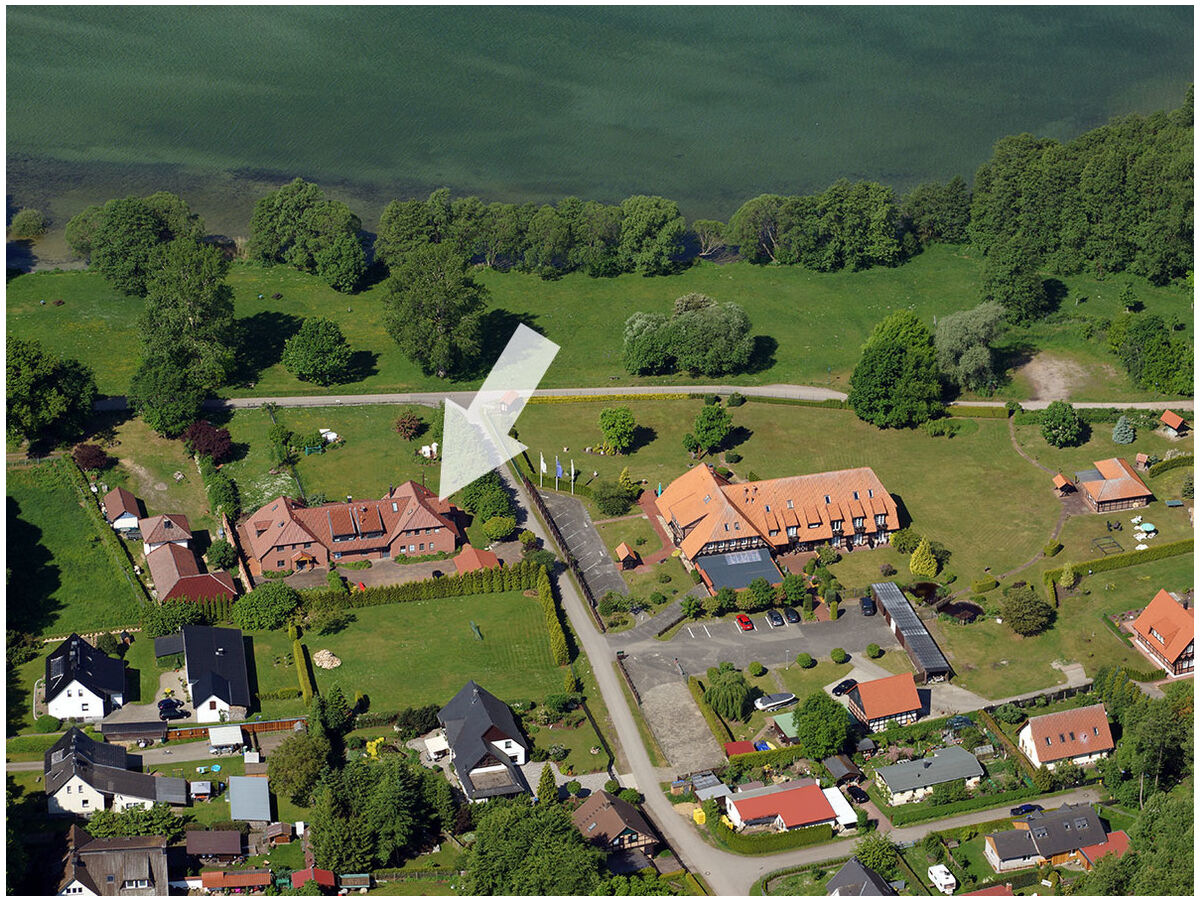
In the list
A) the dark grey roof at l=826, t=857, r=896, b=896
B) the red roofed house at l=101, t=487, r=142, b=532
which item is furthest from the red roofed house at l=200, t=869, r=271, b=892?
the red roofed house at l=101, t=487, r=142, b=532

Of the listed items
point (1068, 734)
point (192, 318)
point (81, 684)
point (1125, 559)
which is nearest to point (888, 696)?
point (1068, 734)

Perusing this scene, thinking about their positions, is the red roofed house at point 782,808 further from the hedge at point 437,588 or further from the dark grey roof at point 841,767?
the hedge at point 437,588

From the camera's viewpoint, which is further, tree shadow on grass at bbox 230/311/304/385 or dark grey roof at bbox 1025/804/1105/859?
tree shadow on grass at bbox 230/311/304/385

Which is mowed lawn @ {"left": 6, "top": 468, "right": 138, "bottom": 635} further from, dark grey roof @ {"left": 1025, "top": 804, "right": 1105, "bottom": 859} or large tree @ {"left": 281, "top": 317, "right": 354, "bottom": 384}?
dark grey roof @ {"left": 1025, "top": 804, "right": 1105, "bottom": 859}

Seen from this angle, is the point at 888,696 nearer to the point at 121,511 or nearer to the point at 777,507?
the point at 777,507
